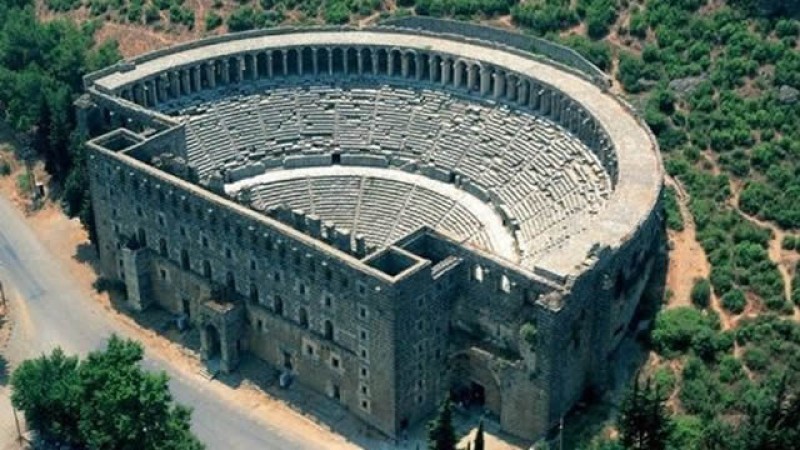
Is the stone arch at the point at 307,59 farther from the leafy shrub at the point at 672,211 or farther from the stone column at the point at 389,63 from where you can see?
the leafy shrub at the point at 672,211

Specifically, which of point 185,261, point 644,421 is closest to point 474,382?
point 644,421

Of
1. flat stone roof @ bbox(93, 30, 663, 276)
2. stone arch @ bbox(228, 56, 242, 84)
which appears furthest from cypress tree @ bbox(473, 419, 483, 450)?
stone arch @ bbox(228, 56, 242, 84)

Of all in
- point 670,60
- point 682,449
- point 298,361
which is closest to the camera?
point 682,449

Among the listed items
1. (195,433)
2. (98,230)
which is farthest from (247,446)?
(98,230)

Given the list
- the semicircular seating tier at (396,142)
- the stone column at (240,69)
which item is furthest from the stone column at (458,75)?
the stone column at (240,69)

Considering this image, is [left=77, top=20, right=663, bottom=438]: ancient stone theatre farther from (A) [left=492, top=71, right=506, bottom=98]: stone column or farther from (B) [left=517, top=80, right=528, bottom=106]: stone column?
(A) [left=492, top=71, right=506, bottom=98]: stone column

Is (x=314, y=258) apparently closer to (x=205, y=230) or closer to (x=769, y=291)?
(x=205, y=230)

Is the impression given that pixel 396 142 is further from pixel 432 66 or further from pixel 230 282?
pixel 230 282
